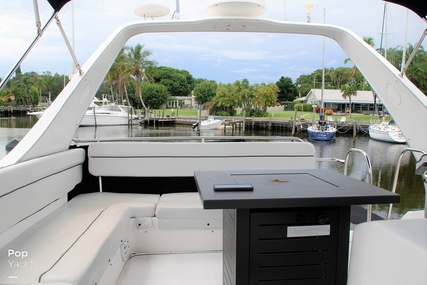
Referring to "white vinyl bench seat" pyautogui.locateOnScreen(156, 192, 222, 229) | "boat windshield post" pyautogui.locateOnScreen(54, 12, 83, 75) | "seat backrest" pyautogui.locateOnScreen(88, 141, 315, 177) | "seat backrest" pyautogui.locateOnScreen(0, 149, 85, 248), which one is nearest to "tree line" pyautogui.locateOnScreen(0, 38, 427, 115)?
"boat windshield post" pyautogui.locateOnScreen(54, 12, 83, 75)

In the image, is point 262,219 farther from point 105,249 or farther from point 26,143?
point 26,143

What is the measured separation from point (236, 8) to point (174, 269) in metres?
1.93

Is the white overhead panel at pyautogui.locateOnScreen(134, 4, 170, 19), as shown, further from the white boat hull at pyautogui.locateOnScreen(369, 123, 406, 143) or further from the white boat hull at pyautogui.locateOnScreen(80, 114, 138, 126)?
the white boat hull at pyautogui.locateOnScreen(369, 123, 406, 143)

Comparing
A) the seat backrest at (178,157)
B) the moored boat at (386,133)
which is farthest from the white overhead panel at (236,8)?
the moored boat at (386,133)

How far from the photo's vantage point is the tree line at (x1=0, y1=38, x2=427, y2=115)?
2176 millimetres

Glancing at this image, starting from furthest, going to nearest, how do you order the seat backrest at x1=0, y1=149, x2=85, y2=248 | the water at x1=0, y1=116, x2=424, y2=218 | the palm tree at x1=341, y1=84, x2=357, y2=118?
the palm tree at x1=341, y1=84, x2=357, y2=118 → the water at x1=0, y1=116, x2=424, y2=218 → the seat backrest at x1=0, y1=149, x2=85, y2=248

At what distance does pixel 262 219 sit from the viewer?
1.24 meters

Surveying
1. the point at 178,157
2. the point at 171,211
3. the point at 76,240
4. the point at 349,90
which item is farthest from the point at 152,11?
the point at 349,90

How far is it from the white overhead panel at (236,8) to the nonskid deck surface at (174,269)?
1805 mm

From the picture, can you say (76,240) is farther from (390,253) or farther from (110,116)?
(110,116)

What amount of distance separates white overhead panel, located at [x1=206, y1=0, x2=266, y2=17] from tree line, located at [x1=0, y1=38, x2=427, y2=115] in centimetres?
126

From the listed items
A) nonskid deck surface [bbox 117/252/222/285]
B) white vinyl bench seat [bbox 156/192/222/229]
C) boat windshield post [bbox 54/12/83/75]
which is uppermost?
boat windshield post [bbox 54/12/83/75]

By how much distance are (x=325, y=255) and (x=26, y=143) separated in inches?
68.2

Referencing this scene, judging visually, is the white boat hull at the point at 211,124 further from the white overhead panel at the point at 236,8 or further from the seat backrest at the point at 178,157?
the white overhead panel at the point at 236,8
